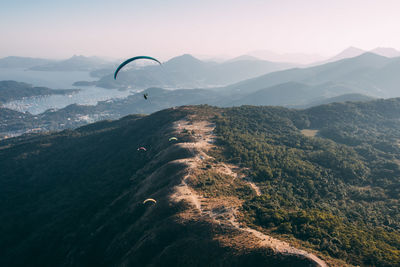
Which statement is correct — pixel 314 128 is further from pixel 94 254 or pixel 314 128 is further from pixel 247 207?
pixel 94 254

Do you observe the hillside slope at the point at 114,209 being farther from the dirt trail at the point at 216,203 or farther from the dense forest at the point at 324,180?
the dense forest at the point at 324,180

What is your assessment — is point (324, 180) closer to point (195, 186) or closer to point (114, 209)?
point (195, 186)

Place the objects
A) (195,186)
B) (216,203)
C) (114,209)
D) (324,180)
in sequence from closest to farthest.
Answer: (216,203), (195,186), (114,209), (324,180)

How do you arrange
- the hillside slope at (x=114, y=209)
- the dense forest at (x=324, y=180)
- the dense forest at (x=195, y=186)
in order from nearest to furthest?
the hillside slope at (x=114, y=209), the dense forest at (x=324, y=180), the dense forest at (x=195, y=186)

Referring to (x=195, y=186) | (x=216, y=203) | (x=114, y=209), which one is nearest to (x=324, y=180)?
(x=216, y=203)

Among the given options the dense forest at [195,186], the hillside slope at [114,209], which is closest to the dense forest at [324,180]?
the dense forest at [195,186]

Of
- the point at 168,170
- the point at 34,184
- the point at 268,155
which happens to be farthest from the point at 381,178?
the point at 34,184

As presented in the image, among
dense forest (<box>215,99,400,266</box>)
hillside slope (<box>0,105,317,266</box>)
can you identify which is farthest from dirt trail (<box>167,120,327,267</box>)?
dense forest (<box>215,99,400,266</box>)

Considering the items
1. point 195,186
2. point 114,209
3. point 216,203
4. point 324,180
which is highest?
point 195,186
